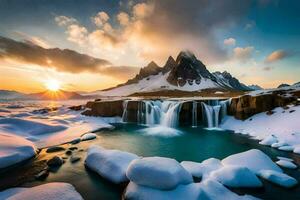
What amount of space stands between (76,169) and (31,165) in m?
3.52

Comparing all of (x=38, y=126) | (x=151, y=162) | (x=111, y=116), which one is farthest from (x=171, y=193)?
(x=111, y=116)

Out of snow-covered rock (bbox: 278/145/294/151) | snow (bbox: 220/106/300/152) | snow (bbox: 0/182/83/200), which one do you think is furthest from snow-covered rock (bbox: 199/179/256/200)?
snow (bbox: 220/106/300/152)

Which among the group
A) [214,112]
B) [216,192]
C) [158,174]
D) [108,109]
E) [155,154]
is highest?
[108,109]

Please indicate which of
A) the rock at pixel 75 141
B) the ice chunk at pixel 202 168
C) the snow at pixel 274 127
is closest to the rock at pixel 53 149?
the rock at pixel 75 141

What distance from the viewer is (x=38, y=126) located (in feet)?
71.4

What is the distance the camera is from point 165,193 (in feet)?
24.0

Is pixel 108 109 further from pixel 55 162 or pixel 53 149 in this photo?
pixel 55 162

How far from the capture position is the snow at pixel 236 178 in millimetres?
8695

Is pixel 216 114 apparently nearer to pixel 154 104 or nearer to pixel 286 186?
pixel 154 104

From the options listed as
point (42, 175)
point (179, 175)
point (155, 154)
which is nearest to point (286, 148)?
point (155, 154)

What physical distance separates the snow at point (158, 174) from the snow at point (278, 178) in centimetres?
497

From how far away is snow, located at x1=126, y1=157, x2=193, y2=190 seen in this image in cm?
762

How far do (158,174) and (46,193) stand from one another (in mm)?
4896

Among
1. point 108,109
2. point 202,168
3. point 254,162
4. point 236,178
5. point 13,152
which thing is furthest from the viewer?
point 108,109
